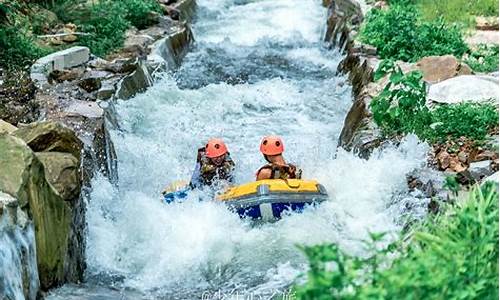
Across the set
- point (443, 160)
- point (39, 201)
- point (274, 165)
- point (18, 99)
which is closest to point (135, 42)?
point (18, 99)

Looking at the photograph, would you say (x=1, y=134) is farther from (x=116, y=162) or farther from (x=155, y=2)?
(x=155, y=2)

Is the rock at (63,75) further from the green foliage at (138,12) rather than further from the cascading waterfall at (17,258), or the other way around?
the cascading waterfall at (17,258)

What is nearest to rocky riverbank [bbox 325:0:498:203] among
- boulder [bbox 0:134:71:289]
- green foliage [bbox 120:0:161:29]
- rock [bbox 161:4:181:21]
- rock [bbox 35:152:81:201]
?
rock [bbox 35:152:81:201]

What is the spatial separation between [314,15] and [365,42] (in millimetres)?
5503

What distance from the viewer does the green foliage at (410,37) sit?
1028 centimetres

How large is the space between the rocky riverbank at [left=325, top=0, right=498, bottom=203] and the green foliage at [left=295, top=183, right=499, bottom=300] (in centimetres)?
311

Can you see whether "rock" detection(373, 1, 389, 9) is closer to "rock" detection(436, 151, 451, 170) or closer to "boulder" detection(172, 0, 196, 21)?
"boulder" detection(172, 0, 196, 21)

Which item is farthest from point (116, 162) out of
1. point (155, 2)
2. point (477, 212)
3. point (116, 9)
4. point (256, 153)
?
point (155, 2)

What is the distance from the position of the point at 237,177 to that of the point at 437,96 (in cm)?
230

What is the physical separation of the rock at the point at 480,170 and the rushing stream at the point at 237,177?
50cm

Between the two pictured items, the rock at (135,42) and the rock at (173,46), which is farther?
the rock at (173,46)

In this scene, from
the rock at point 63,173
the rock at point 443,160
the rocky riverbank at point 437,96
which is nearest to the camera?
the rock at point 63,173

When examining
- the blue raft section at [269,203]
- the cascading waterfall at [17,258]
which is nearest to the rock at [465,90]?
the blue raft section at [269,203]

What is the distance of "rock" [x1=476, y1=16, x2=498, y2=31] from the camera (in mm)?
11180
